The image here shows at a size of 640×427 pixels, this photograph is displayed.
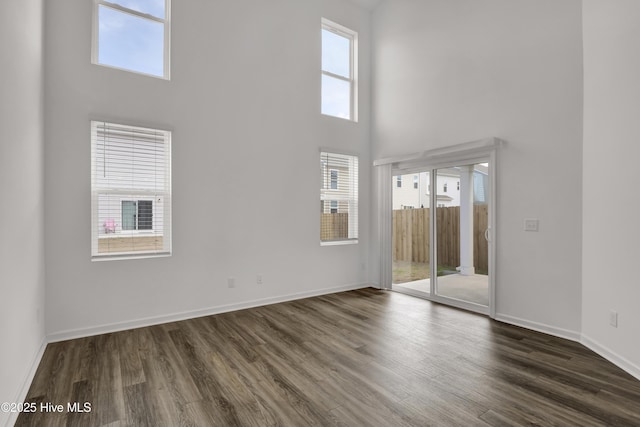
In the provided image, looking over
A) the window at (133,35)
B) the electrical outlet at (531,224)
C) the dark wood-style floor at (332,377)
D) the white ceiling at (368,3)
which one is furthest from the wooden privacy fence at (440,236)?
the window at (133,35)

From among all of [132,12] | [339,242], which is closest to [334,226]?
[339,242]

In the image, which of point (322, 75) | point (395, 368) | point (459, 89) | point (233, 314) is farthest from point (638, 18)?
point (233, 314)

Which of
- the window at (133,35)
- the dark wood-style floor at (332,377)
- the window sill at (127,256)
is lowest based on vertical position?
the dark wood-style floor at (332,377)

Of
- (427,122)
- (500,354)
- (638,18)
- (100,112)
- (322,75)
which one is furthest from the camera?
(322,75)

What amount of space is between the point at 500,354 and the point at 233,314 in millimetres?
3023

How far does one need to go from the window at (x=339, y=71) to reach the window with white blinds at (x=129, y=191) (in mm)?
2731

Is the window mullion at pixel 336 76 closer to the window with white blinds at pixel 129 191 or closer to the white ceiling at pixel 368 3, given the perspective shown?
the white ceiling at pixel 368 3

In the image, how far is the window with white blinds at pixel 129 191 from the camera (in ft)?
11.8

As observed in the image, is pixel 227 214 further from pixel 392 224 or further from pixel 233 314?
pixel 392 224

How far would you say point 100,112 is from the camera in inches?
139

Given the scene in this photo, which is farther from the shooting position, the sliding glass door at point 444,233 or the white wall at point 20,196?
the sliding glass door at point 444,233

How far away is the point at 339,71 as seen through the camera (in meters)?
5.65

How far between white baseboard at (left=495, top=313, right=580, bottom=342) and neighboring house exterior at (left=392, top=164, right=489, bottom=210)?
1.46m

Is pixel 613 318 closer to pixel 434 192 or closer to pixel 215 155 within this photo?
pixel 434 192
